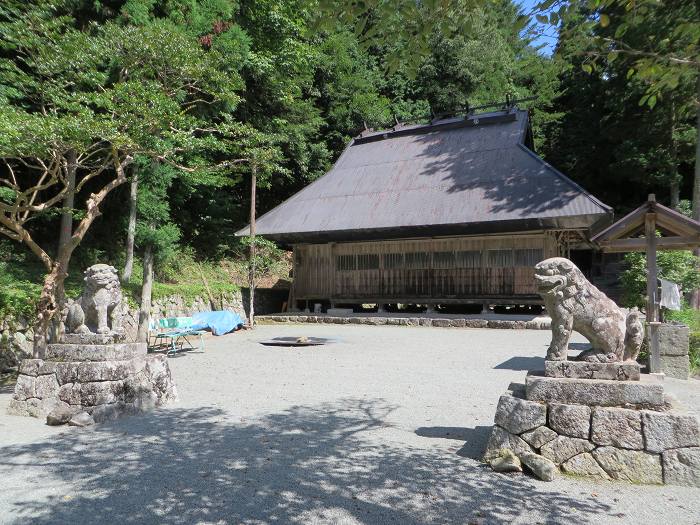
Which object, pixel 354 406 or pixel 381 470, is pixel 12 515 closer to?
pixel 381 470

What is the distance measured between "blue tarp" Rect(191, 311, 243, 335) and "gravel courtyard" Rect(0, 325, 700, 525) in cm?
539

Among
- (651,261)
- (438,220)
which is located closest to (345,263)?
(438,220)

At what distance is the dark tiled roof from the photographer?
1395 cm

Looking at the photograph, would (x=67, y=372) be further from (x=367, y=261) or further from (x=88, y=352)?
(x=367, y=261)

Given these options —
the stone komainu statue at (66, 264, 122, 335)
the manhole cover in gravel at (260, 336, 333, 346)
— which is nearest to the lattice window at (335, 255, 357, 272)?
the manhole cover in gravel at (260, 336, 333, 346)

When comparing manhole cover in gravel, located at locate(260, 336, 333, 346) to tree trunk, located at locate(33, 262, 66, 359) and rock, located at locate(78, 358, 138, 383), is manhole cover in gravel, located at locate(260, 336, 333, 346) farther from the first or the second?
rock, located at locate(78, 358, 138, 383)

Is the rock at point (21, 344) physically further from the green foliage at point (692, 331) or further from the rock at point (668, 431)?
the green foliage at point (692, 331)

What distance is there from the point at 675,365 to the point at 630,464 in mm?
4445

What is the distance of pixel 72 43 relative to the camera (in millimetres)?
7832

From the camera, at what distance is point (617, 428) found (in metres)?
3.40

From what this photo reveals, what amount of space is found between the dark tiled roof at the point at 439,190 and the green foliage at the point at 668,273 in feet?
8.45

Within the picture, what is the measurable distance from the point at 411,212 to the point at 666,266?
7481 millimetres

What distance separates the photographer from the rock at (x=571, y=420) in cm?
347

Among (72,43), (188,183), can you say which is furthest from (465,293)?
(72,43)
